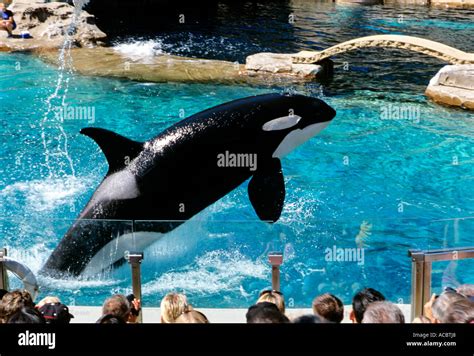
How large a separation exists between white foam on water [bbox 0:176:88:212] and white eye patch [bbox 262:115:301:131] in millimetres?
3567

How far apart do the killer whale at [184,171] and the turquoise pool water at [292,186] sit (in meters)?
0.27

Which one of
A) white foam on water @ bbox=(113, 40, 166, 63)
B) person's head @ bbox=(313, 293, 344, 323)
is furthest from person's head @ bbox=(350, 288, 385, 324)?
white foam on water @ bbox=(113, 40, 166, 63)

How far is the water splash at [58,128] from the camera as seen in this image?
36.7ft

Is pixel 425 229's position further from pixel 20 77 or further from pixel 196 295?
pixel 20 77

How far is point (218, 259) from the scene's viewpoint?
5605 mm

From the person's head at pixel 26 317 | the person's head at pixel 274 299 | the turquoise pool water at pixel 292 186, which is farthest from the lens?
the turquoise pool water at pixel 292 186

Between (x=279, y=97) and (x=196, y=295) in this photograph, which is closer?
(x=196, y=295)

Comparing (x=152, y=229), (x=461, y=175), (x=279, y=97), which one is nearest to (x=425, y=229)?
(x=152, y=229)

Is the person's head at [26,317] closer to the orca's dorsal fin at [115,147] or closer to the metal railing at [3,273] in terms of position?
the metal railing at [3,273]

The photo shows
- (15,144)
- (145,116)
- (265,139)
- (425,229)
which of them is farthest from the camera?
(145,116)

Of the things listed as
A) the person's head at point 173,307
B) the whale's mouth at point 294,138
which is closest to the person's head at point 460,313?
the person's head at point 173,307

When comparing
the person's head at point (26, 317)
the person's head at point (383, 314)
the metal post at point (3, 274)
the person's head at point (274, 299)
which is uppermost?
the person's head at point (26, 317)

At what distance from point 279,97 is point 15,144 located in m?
6.26

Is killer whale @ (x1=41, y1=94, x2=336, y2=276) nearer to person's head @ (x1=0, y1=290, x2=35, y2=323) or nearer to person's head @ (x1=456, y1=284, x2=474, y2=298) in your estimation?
person's head @ (x1=0, y1=290, x2=35, y2=323)
